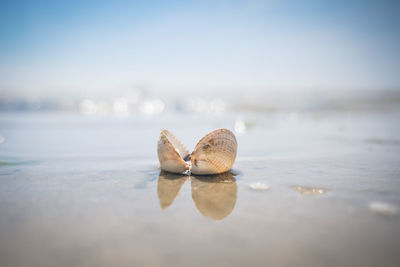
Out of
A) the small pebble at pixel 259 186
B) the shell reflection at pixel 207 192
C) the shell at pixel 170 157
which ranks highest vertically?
the shell at pixel 170 157

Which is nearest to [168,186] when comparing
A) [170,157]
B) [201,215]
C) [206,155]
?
[170,157]

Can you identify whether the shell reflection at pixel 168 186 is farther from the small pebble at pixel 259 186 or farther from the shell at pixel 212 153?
the small pebble at pixel 259 186

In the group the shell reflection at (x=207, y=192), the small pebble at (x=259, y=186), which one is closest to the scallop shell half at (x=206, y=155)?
the shell reflection at (x=207, y=192)

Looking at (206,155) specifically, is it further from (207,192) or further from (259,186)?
(259,186)

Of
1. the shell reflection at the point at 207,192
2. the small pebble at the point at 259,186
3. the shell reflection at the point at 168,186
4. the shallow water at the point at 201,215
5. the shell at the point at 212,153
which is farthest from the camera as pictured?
the shell at the point at 212,153

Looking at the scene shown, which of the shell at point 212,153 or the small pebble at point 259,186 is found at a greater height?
the shell at point 212,153
